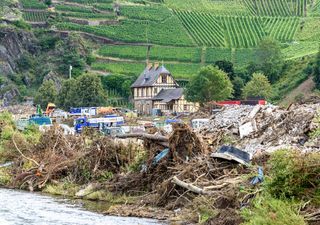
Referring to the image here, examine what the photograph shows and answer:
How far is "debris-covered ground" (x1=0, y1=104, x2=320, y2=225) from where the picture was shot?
612 inches

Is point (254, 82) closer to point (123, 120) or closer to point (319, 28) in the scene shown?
point (123, 120)

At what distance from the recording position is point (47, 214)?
72.3 ft

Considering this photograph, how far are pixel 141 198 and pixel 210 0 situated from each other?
109028 millimetres

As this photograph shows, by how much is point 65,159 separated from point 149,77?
59.3m

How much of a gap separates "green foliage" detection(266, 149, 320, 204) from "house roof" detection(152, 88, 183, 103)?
64.1 metres

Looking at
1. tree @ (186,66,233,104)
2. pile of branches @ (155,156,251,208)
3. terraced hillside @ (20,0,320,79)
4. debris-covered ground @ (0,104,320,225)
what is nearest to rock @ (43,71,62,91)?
terraced hillside @ (20,0,320,79)

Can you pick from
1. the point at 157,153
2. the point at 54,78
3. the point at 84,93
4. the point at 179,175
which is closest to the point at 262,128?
the point at 157,153

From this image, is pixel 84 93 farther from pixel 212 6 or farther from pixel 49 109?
pixel 212 6

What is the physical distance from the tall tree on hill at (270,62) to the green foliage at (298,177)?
77464 mm

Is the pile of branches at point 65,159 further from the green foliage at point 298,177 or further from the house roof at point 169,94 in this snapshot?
the house roof at point 169,94

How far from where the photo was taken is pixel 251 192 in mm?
17953

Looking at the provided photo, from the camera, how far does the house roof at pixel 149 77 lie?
86.5 metres

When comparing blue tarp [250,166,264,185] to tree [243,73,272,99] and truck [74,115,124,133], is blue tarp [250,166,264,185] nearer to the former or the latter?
truck [74,115,124,133]

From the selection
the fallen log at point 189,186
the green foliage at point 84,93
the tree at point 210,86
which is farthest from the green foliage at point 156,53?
the fallen log at point 189,186
